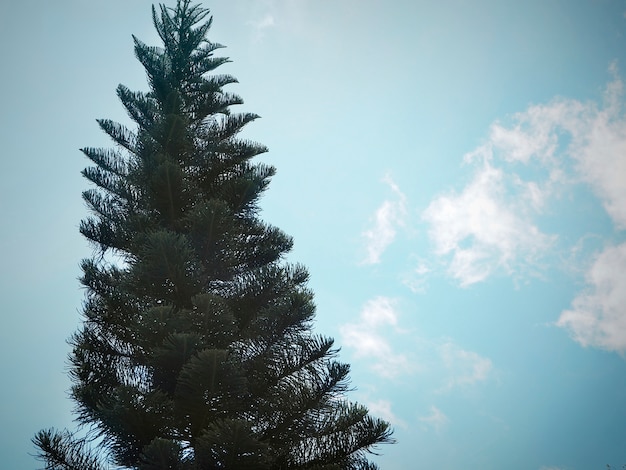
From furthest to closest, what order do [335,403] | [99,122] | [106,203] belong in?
[99,122], [106,203], [335,403]

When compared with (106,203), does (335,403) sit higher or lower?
lower

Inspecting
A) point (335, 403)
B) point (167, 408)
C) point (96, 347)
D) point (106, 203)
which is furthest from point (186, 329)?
point (106, 203)

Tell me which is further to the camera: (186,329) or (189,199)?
(189,199)

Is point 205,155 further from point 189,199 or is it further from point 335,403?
point 335,403

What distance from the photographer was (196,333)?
4.80 m

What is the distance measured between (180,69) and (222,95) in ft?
2.71

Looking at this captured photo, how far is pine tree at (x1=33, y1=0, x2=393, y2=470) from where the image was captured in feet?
14.9

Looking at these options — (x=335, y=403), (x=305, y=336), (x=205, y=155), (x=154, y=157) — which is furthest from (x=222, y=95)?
(x=335, y=403)

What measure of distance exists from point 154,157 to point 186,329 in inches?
98.5

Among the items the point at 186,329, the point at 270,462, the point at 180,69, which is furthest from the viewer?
the point at 180,69

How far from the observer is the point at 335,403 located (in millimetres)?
5285

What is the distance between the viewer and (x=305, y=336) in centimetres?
563

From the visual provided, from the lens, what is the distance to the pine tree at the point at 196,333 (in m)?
4.55

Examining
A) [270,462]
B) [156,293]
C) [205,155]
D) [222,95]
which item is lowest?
[270,462]
